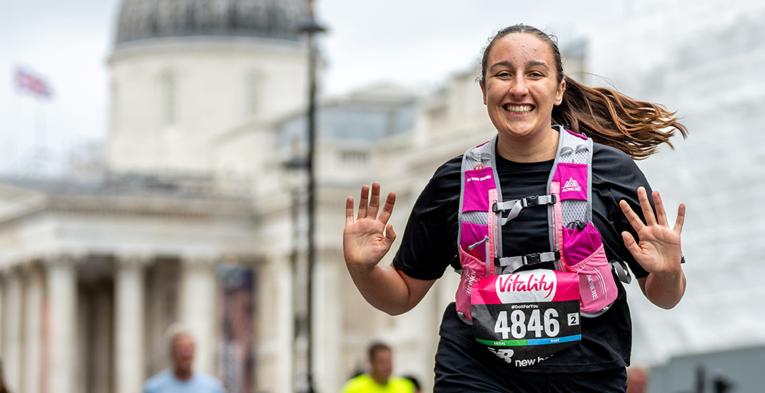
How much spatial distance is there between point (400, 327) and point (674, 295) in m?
68.8

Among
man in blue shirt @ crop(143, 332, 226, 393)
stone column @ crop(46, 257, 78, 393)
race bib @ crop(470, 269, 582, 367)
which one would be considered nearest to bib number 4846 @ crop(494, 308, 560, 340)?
race bib @ crop(470, 269, 582, 367)

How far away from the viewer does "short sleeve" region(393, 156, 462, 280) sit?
22.4 feet

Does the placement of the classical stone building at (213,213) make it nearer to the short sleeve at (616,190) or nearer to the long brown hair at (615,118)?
the long brown hair at (615,118)

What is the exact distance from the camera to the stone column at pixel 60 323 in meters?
82.9

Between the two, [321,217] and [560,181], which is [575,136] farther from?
[321,217]

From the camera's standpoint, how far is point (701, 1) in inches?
1764

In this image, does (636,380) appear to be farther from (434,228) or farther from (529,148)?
(529,148)

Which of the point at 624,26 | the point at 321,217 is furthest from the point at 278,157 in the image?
the point at 624,26

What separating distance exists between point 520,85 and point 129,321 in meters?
78.9

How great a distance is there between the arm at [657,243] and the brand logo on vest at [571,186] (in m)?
0.14

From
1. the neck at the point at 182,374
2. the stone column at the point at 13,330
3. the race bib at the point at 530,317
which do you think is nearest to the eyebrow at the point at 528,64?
the race bib at the point at 530,317

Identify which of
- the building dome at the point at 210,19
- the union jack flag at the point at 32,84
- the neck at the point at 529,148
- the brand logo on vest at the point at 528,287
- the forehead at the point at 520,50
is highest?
the building dome at the point at 210,19

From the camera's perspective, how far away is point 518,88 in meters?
6.52

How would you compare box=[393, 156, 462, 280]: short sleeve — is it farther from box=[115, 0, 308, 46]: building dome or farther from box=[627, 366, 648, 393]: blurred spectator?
box=[115, 0, 308, 46]: building dome
